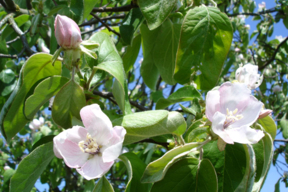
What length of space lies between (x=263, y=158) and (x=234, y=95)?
0.19m

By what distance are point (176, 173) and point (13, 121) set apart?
0.51 meters

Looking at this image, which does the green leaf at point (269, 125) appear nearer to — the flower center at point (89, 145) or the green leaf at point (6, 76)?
the flower center at point (89, 145)

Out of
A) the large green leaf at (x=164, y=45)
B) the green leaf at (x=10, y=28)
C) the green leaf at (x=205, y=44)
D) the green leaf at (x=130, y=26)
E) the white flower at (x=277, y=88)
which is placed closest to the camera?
the green leaf at (x=205, y=44)

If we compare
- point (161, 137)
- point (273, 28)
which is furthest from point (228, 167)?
point (273, 28)

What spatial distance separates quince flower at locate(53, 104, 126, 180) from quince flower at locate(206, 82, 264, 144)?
0.79 ft

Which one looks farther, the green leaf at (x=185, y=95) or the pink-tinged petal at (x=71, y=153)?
the green leaf at (x=185, y=95)

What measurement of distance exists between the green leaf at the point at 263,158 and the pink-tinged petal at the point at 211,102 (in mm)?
174

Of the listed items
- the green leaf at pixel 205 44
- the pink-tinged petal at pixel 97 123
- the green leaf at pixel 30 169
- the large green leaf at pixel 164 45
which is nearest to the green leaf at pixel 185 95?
the green leaf at pixel 205 44

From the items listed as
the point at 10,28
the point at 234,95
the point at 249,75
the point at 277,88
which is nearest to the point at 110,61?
the point at 234,95

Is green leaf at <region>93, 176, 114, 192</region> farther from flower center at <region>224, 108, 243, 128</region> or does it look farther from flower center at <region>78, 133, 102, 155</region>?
flower center at <region>224, 108, 243, 128</region>

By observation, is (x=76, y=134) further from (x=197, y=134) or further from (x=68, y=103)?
(x=197, y=134)

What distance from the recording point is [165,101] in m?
0.87

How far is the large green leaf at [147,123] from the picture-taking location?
22.1 inches

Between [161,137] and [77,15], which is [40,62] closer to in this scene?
[77,15]
